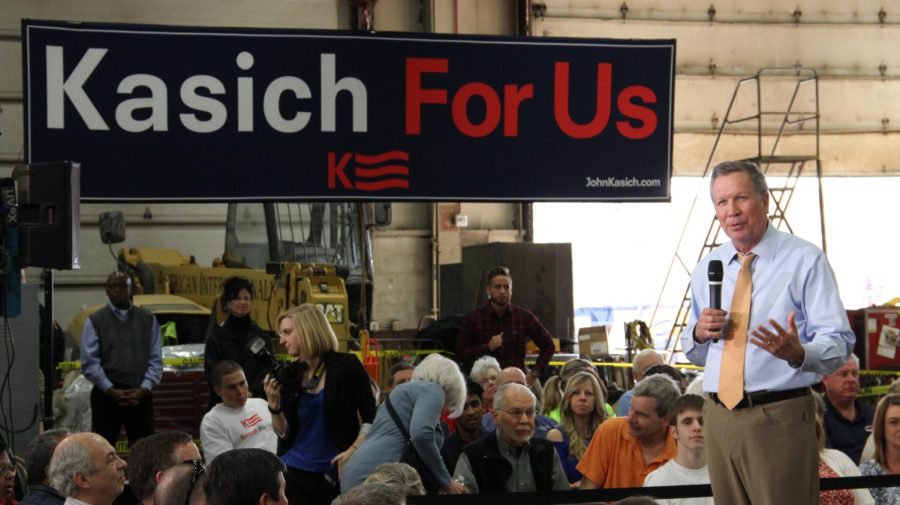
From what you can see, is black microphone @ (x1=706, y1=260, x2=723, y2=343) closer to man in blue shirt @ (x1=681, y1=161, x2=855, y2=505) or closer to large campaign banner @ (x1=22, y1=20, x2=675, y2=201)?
man in blue shirt @ (x1=681, y1=161, x2=855, y2=505)

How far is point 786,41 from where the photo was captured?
21.8 m

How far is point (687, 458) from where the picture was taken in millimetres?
6148

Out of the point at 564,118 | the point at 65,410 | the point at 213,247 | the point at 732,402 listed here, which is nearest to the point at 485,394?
the point at 564,118

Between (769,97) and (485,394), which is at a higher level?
(769,97)

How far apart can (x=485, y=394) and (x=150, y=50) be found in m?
3.18

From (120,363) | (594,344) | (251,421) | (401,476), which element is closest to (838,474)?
(401,476)

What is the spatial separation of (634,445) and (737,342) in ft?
9.53

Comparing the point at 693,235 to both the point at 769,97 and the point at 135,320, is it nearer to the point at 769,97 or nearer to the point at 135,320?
the point at 769,97

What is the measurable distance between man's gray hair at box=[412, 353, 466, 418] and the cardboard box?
346 inches

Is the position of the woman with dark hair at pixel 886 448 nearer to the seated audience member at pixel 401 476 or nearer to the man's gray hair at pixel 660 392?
the man's gray hair at pixel 660 392

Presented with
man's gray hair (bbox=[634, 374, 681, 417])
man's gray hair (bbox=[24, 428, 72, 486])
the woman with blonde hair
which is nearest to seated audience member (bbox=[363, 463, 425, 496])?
the woman with blonde hair

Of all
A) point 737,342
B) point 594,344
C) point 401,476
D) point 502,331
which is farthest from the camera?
point 594,344

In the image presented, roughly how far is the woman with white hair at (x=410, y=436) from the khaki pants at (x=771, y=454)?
2280mm

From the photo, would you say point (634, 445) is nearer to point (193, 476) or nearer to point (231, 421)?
point (231, 421)
